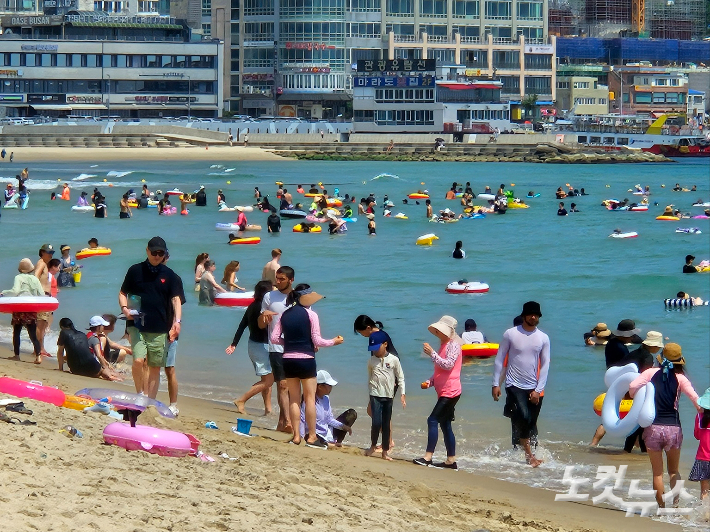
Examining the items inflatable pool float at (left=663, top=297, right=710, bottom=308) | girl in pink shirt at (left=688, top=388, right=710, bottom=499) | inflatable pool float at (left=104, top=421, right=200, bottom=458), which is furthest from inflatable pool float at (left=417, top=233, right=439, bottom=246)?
inflatable pool float at (left=104, top=421, right=200, bottom=458)

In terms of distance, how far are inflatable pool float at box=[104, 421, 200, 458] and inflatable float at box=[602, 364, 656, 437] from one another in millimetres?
3302

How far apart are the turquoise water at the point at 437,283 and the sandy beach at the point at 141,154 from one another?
58.9 ft

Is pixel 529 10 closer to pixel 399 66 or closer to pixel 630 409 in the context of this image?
pixel 399 66

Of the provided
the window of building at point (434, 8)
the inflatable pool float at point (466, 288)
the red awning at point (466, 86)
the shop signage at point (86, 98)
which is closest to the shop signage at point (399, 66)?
the red awning at point (466, 86)

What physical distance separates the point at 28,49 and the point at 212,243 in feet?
256

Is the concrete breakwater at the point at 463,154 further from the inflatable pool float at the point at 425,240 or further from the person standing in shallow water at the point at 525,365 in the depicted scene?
the person standing in shallow water at the point at 525,365

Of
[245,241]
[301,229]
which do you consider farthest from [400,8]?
[245,241]

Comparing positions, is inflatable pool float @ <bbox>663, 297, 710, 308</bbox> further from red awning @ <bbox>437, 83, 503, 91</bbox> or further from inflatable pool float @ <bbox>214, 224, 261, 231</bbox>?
red awning @ <bbox>437, 83, 503, 91</bbox>

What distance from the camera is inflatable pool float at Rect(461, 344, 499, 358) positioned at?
15.9m

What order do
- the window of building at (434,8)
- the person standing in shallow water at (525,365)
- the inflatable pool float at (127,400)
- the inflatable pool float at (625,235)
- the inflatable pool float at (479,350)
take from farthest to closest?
the window of building at (434,8) → the inflatable pool float at (625,235) → the inflatable pool float at (479,350) → the inflatable pool float at (127,400) → the person standing in shallow water at (525,365)

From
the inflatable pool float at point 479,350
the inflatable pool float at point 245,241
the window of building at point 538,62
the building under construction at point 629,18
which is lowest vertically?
the inflatable pool float at point 479,350

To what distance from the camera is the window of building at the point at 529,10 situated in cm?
11931

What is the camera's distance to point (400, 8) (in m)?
114

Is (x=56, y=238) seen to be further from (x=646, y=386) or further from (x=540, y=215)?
(x=646, y=386)
